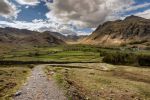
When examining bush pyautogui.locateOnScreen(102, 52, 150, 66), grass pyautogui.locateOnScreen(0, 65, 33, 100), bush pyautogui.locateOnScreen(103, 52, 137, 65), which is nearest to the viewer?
grass pyautogui.locateOnScreen(0, 65, 33, 100)

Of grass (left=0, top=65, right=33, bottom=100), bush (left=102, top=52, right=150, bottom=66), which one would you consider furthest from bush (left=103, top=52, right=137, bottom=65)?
grass (left=0, top=65, right=33, bottom=100)

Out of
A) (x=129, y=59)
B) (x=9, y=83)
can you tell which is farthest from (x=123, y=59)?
(x=9, y=83)

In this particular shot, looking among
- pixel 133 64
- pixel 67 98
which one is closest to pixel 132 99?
pixel 67 98

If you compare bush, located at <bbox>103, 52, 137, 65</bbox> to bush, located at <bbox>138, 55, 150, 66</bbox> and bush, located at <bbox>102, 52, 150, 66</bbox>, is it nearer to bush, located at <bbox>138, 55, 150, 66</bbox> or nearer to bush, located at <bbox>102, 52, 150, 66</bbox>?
bush, located at <bbox>102, 52, 150, 66</bbox>

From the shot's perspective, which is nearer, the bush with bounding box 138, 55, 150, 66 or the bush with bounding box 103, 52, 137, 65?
the bush with bounding box 138, 55, 150, 66

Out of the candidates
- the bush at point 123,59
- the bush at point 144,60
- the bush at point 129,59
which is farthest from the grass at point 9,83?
the bush at point 144,60

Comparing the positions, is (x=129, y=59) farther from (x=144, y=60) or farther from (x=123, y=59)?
(x=144, y=60)

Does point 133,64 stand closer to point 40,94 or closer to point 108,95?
point 108,95

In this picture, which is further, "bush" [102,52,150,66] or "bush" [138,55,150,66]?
"bush" [102,52,150,66]

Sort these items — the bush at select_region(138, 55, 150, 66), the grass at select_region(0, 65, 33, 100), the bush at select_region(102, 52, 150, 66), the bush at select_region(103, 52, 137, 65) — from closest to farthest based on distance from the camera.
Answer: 1. the grass at select_region(0, 65, 33, 100)
2. the bush at select_region(138, 55, 150, 66)
3. the bush at select_region(102, 52, 150, 66)
4. the bush at select_region(103, 52, 137, 65)

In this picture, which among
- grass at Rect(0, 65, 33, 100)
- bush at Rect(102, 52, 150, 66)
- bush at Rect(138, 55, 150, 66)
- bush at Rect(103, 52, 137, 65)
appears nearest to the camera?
grass at Rect(0, 65, 33, 100)

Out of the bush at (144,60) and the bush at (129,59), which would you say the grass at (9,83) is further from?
the bush at (144,60)

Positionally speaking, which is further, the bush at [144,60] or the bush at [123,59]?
the bush at [123,59]

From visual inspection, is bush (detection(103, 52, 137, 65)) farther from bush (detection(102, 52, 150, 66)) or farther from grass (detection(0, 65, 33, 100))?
grass (detection(0, 65, 33, 100))
